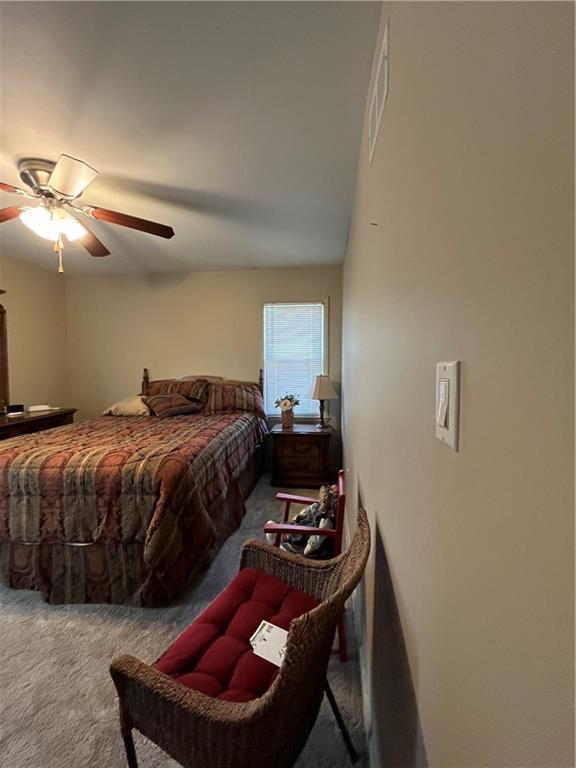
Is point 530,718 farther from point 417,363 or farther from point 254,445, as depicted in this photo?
point 254,445

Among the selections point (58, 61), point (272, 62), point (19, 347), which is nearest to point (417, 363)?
point (272, 62)

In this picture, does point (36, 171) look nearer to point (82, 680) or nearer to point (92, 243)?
point (92, 243)

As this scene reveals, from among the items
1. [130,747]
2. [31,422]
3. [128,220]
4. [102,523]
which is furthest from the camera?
[31,422]

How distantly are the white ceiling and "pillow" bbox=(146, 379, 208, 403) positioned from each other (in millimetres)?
1916

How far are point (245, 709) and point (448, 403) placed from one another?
0.83m

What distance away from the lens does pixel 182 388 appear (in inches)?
158

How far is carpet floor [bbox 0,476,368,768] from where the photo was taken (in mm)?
1204

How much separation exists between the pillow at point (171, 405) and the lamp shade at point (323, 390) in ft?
4.20

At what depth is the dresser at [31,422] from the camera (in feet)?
10.1

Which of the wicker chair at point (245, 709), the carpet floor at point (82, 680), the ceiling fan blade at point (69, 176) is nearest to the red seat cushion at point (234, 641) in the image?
the wicker chair at point (245, 709)

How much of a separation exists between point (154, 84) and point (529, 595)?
1.85 m

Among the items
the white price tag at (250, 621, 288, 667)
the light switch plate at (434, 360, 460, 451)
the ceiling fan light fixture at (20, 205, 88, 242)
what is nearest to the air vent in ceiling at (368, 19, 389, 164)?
the light switch plate at (434, 360, 460, 451)

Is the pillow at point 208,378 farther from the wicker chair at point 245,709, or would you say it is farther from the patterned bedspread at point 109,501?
the wicker chair at point 245,709

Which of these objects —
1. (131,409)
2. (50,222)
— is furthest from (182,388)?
(50,222)
